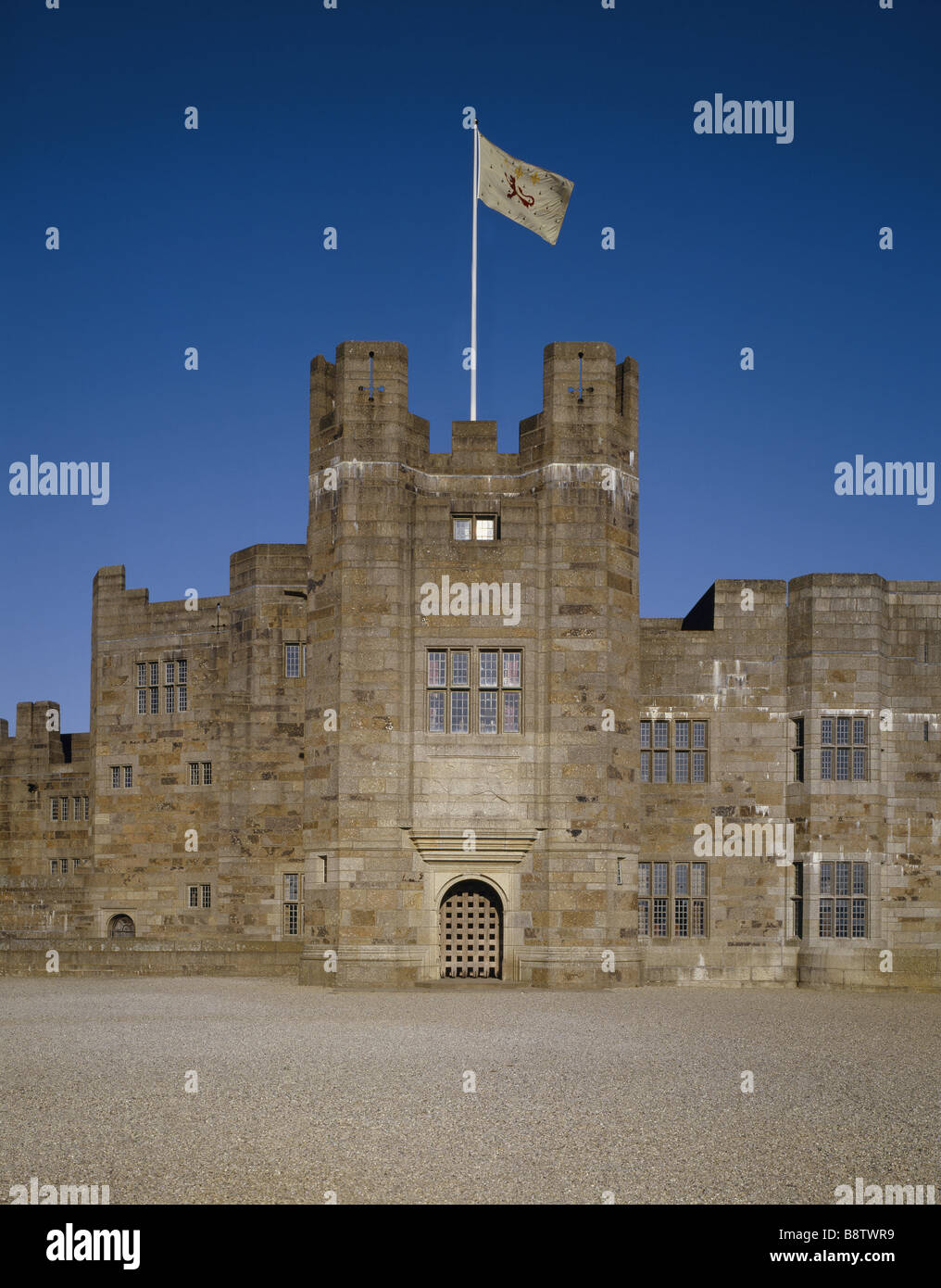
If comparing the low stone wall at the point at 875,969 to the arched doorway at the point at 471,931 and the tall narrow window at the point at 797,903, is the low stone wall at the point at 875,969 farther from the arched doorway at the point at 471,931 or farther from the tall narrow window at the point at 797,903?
the arched doorway at the point at 471,931

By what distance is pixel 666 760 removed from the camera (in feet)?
101

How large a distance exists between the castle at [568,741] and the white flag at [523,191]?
3762 mm

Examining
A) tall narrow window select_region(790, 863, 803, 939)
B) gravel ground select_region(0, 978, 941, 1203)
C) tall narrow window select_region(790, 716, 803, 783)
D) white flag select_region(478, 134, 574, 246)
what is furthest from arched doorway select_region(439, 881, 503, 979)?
white flag select_region(478, 134, 574, 246)

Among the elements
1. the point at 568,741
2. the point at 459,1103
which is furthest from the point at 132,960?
the point at 459,1103

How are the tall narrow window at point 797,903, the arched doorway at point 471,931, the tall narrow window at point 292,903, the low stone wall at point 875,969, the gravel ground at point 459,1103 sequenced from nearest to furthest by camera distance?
the gravel ground at point 459,1103 → the arched doorway at point 471,931 → the low stone wall at point 875,969 → the tall narrow window at point 797,903 → the tall narrow window at point 292,903

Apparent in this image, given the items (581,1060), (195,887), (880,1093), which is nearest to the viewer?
(880,1093)

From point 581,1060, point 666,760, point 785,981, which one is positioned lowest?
point 785,981

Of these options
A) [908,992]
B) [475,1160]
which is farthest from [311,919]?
[475,1160]

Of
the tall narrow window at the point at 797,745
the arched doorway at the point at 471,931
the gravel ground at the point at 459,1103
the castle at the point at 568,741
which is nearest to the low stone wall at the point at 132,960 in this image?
the castle at the point at 568,741

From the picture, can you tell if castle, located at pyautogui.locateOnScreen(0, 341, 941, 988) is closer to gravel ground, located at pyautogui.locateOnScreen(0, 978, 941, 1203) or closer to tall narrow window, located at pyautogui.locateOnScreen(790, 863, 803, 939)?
tall narrow window, located at pyautogui.locateOnScreen(790, 863, 803, 939)

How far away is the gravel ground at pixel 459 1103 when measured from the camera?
9742 mm

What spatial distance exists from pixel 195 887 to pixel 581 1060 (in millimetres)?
23263

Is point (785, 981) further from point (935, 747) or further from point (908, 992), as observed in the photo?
point (935, 747)

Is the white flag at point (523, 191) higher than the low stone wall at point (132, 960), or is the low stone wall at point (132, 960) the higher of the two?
the white flag at point (523, 191)
